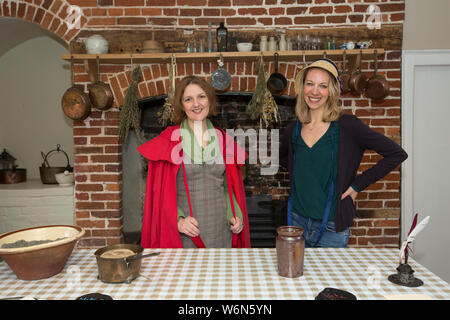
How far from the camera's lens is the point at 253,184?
348 centimetres

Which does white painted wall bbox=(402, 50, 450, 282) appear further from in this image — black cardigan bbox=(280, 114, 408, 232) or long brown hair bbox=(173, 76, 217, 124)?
long brown hair bbox=(173, 76, 217, 124)

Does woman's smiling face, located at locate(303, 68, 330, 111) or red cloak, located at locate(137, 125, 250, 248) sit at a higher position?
woman's smiling face, located at locate(303, 68, 330, 111)

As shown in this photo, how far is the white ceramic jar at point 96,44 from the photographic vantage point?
2.75 metres

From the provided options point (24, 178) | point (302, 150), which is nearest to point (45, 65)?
point (24, 178)

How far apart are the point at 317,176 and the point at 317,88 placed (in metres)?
0.44

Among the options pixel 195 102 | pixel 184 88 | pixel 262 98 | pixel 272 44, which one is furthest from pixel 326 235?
pixel 272 44

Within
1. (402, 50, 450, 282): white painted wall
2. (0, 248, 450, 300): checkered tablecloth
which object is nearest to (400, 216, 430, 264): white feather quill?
(0, 248, 450, 300): checkered tablecloth

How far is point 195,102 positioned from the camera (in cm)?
198

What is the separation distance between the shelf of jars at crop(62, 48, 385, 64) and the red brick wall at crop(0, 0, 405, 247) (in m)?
0.08

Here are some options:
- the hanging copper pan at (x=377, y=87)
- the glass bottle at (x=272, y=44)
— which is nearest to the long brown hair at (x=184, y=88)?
the glass bottle at (x=272, y=44)

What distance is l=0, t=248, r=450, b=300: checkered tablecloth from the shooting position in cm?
115
